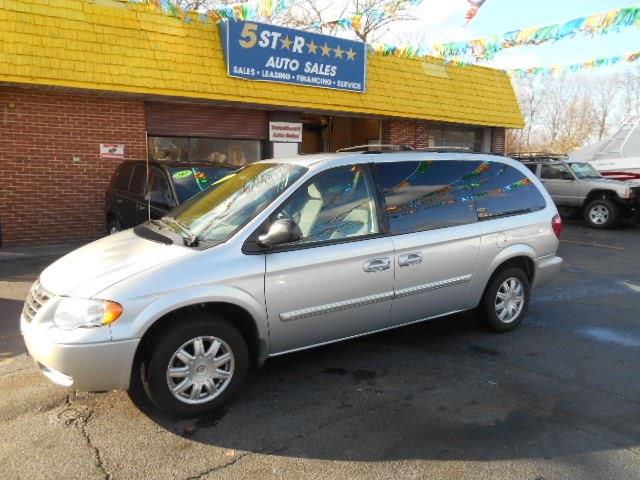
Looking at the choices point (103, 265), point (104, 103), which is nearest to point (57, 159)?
point (104, 103)

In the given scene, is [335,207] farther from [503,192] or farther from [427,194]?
[503,192]

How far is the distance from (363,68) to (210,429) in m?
10.7

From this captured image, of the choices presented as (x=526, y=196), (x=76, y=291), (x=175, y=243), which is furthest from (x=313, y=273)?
(x=526, y=196)

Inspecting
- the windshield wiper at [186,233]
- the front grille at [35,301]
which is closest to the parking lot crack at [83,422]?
the front grille at [35,301]

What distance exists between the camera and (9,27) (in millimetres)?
8750

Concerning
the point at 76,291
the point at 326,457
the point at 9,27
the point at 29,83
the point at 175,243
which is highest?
the point at 9,27

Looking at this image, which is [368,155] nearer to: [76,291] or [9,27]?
[76,291]

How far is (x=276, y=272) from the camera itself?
3.67m

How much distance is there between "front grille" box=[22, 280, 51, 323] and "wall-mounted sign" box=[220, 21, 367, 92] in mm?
7984

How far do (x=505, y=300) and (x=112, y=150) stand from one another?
27.4ft

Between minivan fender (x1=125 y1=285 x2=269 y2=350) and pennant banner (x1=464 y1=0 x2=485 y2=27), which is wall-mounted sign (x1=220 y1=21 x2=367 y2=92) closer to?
pennant banner (x1=464 y1=0 x2=485 y2=27)

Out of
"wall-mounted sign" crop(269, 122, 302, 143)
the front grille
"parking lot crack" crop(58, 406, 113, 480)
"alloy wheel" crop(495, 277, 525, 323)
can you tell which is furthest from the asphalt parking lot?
"wall-mounted sign" crop(269, 122, 302, 143)

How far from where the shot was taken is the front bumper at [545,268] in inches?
211

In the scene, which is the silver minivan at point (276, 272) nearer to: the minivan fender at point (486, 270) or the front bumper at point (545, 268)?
the minivan fender at point (486, 270)
